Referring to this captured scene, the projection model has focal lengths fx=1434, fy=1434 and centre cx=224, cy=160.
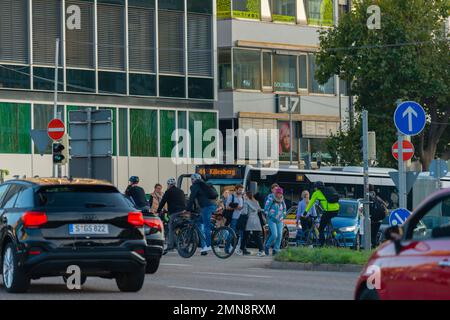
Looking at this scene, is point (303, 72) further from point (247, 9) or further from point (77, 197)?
point (77, 197)

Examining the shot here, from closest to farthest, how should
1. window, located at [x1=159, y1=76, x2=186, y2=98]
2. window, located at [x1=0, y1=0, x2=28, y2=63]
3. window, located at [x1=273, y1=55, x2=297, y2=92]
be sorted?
window, located at [x1=0, y1=0, x2=28, y2=63]
window, located at [x1=159, y1=76, x2=186, y2=98]
window, located at [x1=273, y1=55, x2=297, y2=92]

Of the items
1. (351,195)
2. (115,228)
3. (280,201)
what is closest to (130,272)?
(115,228)

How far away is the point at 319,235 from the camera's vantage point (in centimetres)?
3525

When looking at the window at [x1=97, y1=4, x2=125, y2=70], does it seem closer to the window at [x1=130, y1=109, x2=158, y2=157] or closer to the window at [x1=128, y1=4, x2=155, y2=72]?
the window at [x1=128, y1=4, x2=155, y2=72]

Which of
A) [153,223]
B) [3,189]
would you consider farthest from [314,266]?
[3,189]

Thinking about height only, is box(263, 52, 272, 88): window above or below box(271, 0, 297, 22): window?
below

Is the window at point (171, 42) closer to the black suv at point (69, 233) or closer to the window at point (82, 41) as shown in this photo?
the window at point (82, 41)

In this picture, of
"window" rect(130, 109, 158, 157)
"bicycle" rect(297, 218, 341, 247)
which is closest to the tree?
"window" rect(130, 109, 158, 157)

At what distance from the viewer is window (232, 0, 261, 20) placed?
65688mm

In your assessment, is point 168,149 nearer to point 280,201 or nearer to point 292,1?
point 292,1

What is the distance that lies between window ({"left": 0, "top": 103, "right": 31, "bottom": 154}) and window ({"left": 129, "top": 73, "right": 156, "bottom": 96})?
5.20m

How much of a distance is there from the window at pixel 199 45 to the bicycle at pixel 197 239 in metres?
29.0

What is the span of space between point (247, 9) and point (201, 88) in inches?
297

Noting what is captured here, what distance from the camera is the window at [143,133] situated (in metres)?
57.6
